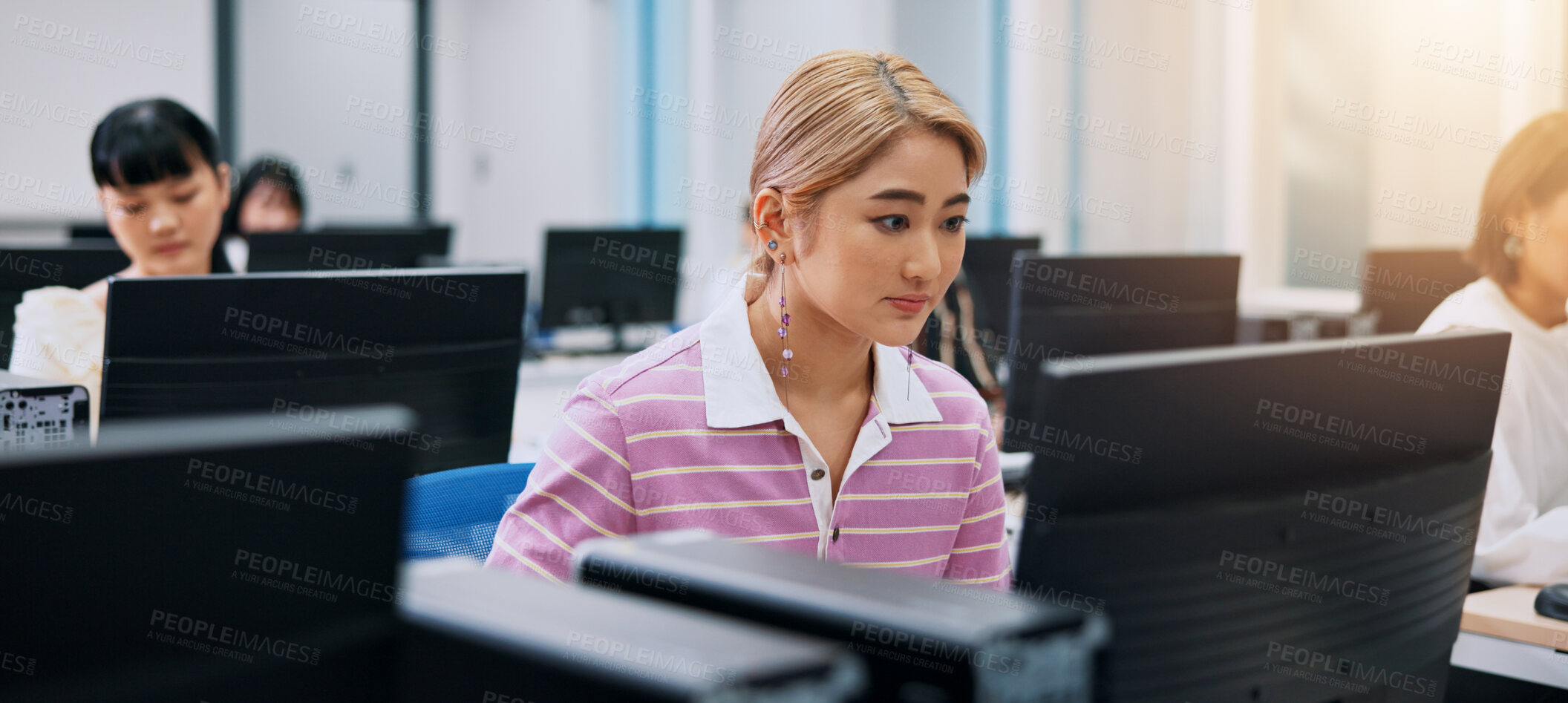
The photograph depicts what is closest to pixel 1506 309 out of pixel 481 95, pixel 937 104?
pixel 937 104

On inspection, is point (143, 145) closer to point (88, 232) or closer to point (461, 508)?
point (461, 508)

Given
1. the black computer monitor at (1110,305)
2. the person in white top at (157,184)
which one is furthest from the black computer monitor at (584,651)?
the person in white top at (157,184)

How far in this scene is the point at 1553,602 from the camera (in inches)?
57.6

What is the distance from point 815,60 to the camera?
4.50ft

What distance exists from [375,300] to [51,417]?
368mm

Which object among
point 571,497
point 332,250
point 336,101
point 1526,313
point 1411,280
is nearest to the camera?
point 571,497

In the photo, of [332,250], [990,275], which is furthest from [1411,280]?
[332,250]

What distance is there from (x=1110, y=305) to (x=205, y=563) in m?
2.01

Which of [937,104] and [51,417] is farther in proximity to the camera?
[937,104]

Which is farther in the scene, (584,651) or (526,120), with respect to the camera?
(526,120)

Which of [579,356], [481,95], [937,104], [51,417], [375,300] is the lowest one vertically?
[579,356]

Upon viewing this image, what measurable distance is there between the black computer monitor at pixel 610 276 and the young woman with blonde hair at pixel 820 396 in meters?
2.74

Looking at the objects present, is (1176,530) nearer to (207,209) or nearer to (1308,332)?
(207,209)

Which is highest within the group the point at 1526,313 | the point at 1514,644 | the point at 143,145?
the point at 143,145
